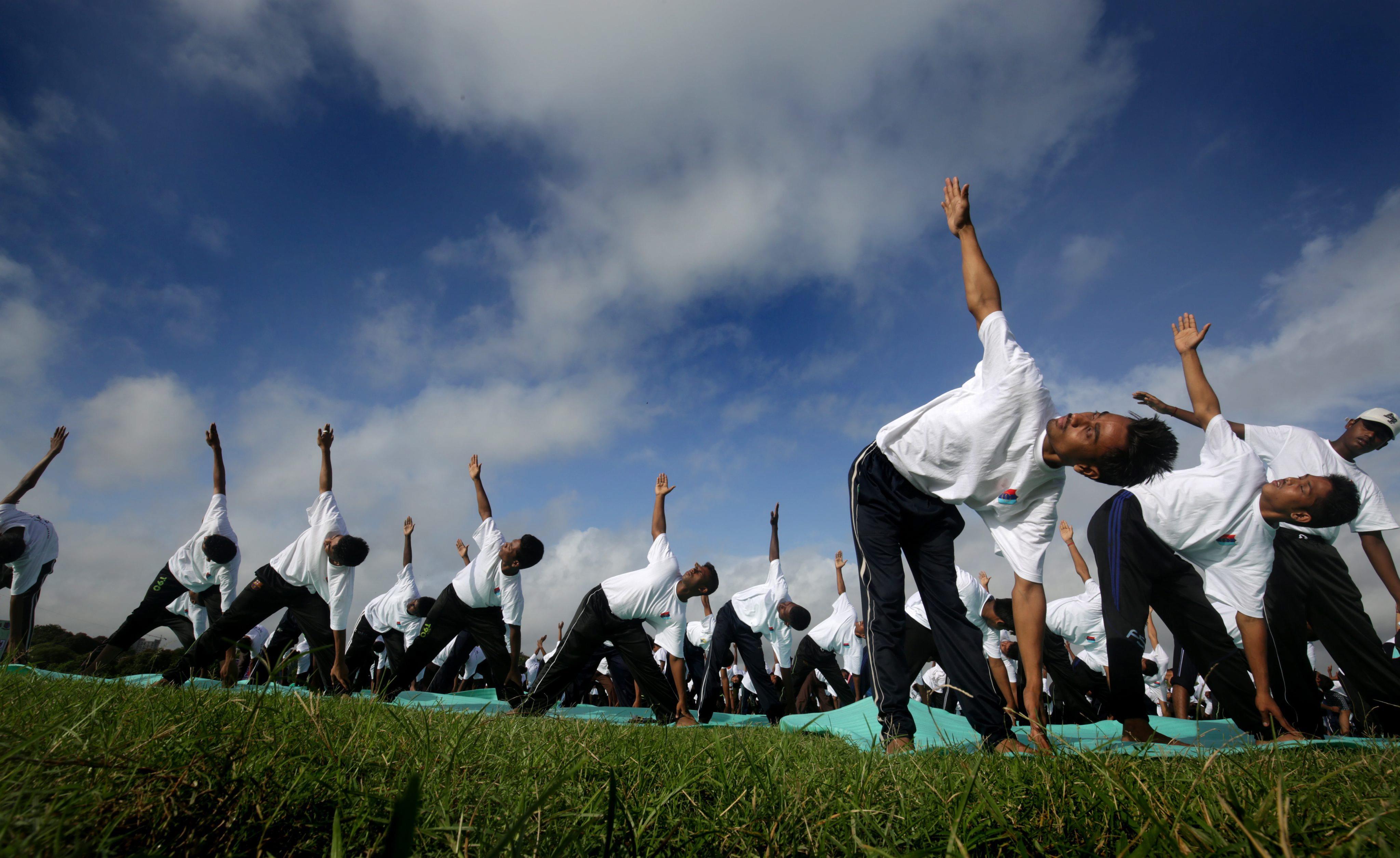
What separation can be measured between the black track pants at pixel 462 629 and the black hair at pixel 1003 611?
6436 mm

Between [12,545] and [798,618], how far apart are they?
10695mm

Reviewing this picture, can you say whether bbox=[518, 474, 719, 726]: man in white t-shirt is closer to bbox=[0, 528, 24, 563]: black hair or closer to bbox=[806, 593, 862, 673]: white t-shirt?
bbox=[806, 593, 862, 673]: white t-shirt

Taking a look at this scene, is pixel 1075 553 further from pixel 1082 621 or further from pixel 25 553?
pixel 25 553

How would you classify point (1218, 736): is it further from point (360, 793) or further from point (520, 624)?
point (520, 624)

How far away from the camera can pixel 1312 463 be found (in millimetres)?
5441

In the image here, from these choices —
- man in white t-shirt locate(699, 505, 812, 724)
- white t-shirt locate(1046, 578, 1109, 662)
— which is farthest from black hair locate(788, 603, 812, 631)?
white t-shirt locate(1046, 578, 1109, 662)

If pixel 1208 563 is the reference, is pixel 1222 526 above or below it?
above

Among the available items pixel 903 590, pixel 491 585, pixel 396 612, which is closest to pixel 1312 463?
pixel 903 590

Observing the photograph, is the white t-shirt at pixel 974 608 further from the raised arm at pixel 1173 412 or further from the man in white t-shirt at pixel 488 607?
the man in white t-shirt at pixel 488 607

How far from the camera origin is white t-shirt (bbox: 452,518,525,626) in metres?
7.57

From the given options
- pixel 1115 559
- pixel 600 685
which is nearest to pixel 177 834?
pixel 1115 559

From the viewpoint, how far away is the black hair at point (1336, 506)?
4.45m

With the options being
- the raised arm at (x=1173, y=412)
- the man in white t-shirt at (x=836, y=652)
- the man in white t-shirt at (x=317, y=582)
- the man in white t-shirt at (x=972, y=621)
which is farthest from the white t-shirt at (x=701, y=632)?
the raised arm at (x=1173, y=412)

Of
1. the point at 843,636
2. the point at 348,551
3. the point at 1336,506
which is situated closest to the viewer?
the point at 1336,506
